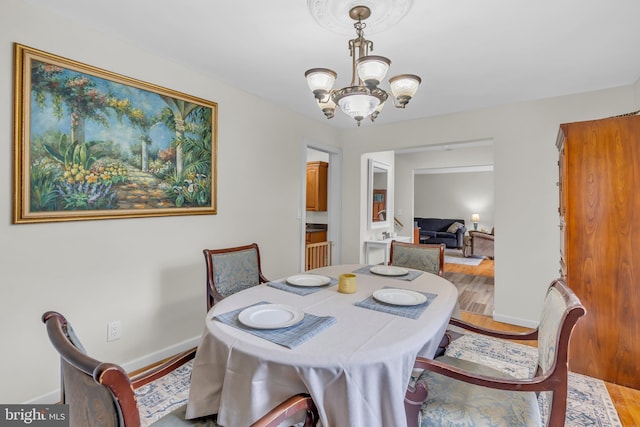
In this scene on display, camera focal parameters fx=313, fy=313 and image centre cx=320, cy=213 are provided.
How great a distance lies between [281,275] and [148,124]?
2007 mm

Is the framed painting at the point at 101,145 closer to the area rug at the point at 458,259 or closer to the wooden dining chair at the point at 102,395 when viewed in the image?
the wooden dining chair at the point at 102,395

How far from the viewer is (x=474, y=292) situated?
4480 mm

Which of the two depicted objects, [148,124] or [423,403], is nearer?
[423,403]

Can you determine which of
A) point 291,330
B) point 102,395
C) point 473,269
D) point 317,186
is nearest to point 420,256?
point 291,330

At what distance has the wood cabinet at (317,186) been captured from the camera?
509cm

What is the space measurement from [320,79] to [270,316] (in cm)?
124

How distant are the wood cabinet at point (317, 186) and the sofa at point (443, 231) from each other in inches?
171

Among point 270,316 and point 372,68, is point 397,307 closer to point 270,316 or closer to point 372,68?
point 270,316

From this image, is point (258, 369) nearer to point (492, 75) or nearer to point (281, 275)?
point (281, 275)

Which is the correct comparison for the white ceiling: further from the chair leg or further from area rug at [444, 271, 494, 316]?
area rug at [444, 271, 494, 316]

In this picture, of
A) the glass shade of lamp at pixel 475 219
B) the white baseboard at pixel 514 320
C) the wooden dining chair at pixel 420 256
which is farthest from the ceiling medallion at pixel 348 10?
the glass shade of lamp at pixel 475 219

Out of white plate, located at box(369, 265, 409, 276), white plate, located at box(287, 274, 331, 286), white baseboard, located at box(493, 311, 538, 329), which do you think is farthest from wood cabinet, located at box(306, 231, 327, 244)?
white plate, located at box(287, 274, 331, 286)

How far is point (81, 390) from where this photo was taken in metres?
0.78

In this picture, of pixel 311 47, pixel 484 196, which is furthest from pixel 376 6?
pixel 484 196
